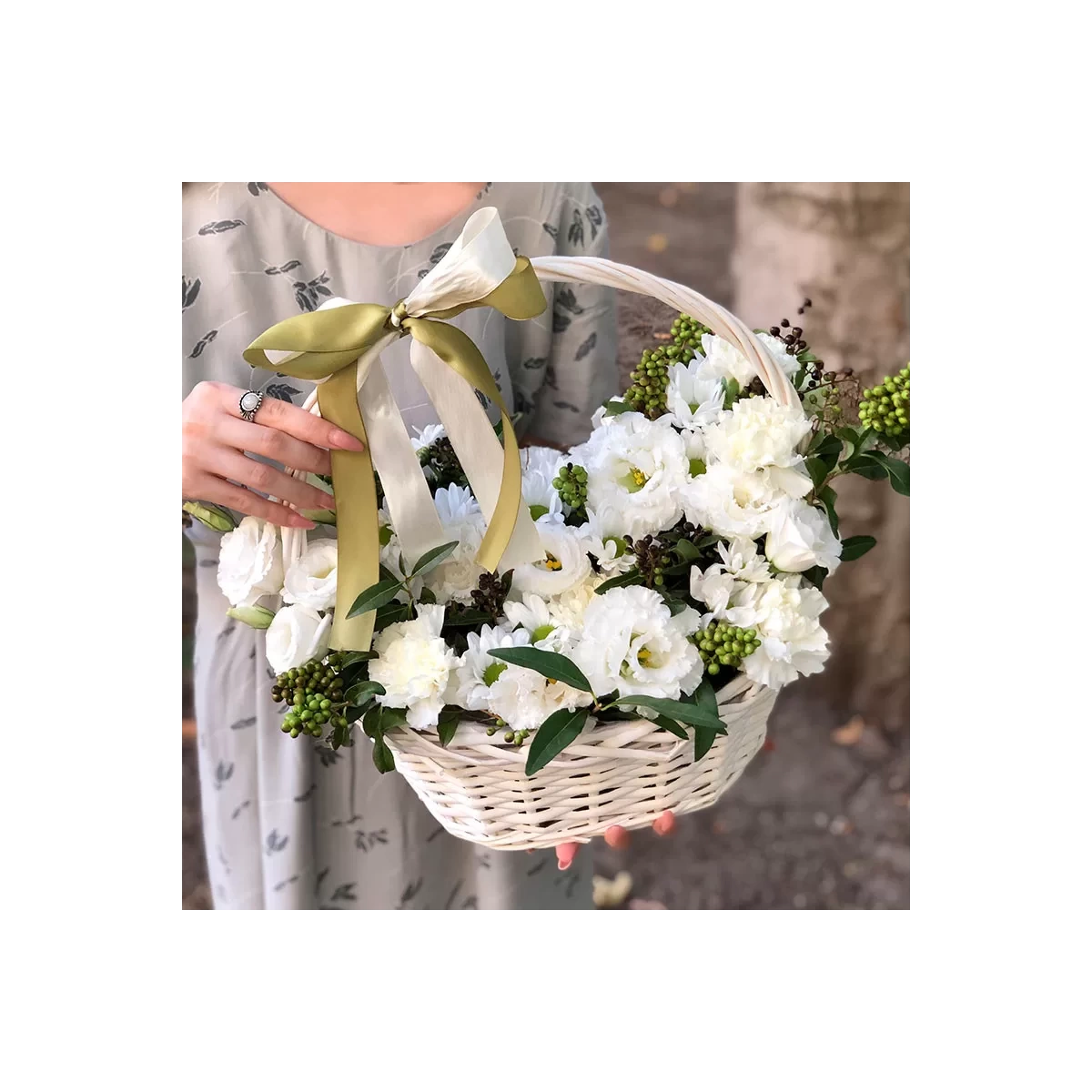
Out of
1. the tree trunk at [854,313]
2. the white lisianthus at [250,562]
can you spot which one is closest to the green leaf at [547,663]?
the white lisianthus at [250,562]

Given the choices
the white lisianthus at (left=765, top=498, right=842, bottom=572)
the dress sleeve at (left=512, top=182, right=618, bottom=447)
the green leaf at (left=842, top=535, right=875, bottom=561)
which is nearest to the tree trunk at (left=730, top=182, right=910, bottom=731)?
the dress sleeve at (left=512, top=182, right=618, bottom=447)

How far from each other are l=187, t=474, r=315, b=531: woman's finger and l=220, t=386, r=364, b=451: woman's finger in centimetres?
6

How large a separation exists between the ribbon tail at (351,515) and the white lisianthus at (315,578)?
1 centimetres

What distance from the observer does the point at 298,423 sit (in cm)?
68

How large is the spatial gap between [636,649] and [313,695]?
0.25m

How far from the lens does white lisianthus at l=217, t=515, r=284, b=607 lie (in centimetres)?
69

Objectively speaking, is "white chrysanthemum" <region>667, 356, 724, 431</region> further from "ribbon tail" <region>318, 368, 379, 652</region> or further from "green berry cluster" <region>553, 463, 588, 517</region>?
"ribbon tail" <region>318, 368, 379, 652</region>

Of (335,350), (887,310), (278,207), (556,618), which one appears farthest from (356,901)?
(887,310)

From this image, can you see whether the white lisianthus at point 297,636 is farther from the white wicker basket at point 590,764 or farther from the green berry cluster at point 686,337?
the green berry cluster at point 686,337

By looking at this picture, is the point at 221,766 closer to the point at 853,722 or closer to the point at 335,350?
the point at 335,350

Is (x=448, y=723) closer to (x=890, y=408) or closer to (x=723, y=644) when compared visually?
(x=723, y=644)

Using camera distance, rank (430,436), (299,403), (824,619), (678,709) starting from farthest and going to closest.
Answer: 1. (824,619)
2. (299,403)
3. (430,436)
4. (678,709)

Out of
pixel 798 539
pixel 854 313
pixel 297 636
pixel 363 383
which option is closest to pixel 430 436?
pixel 363 383

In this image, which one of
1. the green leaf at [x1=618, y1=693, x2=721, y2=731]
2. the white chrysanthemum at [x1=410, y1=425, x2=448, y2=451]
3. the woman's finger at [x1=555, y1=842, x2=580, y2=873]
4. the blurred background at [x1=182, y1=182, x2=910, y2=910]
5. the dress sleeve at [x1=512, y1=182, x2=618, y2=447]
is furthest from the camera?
the blurred background at [x1=182, y1=182, x2=910, y2=910]
